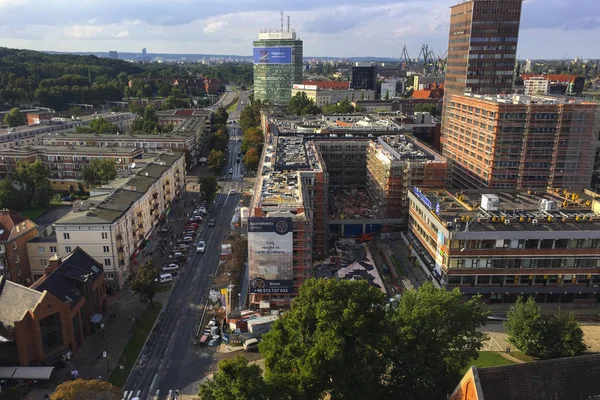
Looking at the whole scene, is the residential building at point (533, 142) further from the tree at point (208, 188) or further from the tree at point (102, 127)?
the tree at point (102, 127)

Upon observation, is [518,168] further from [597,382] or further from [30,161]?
[30,161]

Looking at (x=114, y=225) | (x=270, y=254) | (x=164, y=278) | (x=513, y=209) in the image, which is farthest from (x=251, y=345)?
(x=513, y=209)

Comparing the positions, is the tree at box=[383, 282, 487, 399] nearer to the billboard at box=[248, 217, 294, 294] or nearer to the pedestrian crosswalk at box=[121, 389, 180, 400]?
the billboard at box=[248, 217, 294, 294]

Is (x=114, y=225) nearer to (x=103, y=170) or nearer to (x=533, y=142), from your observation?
(x=103, y=170)

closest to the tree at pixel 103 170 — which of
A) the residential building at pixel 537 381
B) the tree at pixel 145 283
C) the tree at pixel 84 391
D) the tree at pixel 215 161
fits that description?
the tree at pixel 215 161

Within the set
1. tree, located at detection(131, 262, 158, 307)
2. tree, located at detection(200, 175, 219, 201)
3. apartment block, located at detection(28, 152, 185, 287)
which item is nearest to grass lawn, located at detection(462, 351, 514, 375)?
tree, located at detection(131, 262, 158, 307)
